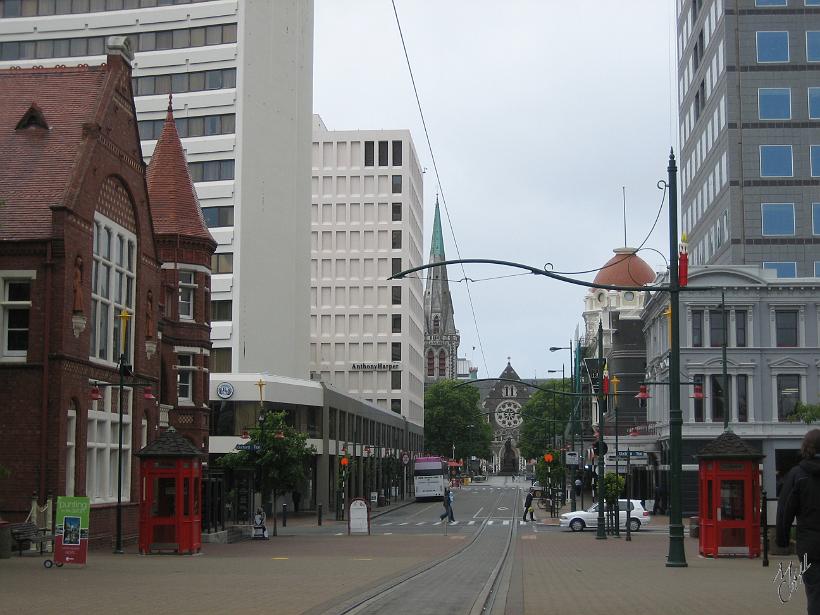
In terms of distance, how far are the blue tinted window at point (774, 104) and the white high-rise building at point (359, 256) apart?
163 feet

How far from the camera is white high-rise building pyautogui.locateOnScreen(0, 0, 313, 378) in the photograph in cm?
7288

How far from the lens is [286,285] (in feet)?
256

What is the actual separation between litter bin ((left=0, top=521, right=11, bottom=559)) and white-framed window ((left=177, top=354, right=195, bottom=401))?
19.2m

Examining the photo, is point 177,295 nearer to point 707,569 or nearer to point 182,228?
point 182,228

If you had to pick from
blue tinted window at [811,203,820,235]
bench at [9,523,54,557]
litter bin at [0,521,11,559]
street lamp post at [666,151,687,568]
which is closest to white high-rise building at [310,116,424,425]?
blue tinted window at [811,203,820,235]

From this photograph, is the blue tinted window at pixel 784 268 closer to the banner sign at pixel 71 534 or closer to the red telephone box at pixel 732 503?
the red telephone box at pixel 732 503

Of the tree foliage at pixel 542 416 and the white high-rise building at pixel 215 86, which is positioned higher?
the white high-rise building at pixel 215 86

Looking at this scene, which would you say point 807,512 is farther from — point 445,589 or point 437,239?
point 437,239

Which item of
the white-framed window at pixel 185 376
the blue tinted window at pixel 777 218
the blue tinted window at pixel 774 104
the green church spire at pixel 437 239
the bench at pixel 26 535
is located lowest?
the bench at pixel 26 535

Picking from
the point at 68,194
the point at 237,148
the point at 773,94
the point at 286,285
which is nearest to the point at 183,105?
the point at 237,148

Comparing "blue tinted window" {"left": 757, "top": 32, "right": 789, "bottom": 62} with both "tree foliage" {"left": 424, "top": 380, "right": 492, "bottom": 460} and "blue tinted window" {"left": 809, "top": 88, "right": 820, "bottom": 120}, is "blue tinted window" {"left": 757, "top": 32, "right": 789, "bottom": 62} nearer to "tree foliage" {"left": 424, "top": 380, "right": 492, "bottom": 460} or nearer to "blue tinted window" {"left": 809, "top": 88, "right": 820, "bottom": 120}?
"blue tinted window" {"left": 809, "top": 88, "right": 820, "bottom": 120}

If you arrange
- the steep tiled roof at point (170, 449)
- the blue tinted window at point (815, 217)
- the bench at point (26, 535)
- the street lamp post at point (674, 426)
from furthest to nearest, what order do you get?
1. the blue tinted window at point (815, 217)
2. the steep tiled roof at point (170, 449)
3. the bench at point (26, 535)
4. the street lamp post at point (674, 426)

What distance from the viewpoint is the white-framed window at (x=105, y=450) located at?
3419 cm

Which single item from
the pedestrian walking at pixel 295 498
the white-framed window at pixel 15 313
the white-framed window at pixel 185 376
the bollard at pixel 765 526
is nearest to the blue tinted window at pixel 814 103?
the pedestrian walking at pixel 295 498
